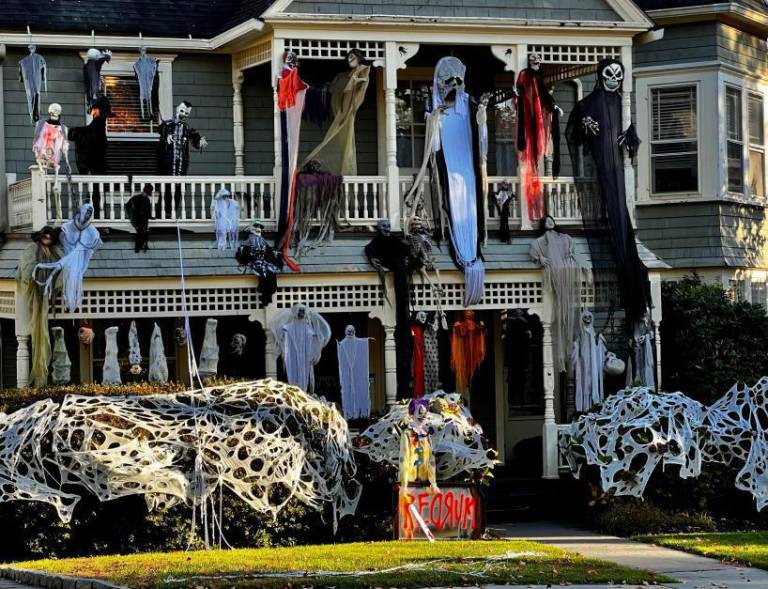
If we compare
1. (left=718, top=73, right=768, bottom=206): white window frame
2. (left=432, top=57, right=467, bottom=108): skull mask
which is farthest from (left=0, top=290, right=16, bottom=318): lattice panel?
(left=718, top=73, right=768, bottom=206): white window frame

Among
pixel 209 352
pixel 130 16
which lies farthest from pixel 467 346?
pixel 130 16

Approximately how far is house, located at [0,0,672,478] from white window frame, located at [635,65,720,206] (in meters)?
1.39

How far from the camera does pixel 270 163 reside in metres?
24.6

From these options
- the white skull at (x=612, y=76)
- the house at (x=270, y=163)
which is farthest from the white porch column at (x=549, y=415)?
the white skull at (x=612, y=76)

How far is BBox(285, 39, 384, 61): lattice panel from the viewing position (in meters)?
22.7

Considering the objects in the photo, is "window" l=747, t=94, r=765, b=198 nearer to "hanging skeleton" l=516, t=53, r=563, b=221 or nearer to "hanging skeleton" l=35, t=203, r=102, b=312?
"hanging skeleton" l=516, t=53, r=563, b=221

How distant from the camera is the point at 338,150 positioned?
23.6 meters

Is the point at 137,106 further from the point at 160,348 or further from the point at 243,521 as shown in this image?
the point at 243,521

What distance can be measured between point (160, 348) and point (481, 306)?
466cm

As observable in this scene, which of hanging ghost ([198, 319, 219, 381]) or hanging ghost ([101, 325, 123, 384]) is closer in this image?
hanging ghost ([101, 325, 123, 384])

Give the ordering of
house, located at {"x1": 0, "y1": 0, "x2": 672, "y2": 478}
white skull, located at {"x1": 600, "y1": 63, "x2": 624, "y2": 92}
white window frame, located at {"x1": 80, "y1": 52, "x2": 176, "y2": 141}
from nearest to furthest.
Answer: house, located at {"x1": 0, "y1": 0, "x2": 672, "y2": 478} < white skull, located at {"x1": 600, "y1": 63, "x2": 624, "y2": 92} < white window frame, located at {"x1": 80, "y1": 52, "x2": 176, "y2": 141}

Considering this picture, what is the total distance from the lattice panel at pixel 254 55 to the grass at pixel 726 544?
8.60m

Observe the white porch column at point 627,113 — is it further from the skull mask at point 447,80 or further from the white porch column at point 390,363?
the white porch column at point 390,363

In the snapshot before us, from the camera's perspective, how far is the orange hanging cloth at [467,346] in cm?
2353
